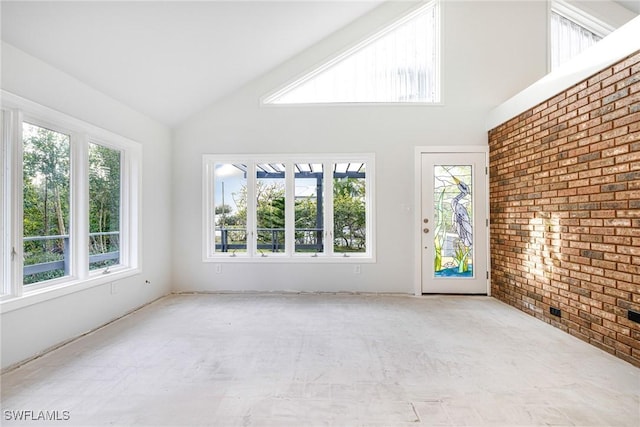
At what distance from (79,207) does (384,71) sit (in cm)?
428

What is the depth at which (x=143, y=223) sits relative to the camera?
3980mm

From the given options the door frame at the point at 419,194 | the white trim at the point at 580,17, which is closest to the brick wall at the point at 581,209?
the door frame at the point at 419,194

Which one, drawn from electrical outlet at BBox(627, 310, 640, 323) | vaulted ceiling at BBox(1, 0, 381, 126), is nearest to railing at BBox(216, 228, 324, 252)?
vaulted ceiling at BBox(1, 0, 381, 126)

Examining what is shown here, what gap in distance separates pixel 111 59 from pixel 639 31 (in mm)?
4432

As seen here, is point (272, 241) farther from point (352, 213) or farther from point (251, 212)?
point (352, 213)

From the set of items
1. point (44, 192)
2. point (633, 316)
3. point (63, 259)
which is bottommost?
point (633, 316)

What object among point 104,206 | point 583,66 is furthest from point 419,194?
point 104,206

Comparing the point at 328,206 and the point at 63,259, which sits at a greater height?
the point at 328,206

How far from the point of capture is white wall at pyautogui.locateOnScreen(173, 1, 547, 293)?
4.41 m

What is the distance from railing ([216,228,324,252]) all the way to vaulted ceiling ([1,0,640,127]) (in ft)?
6.25

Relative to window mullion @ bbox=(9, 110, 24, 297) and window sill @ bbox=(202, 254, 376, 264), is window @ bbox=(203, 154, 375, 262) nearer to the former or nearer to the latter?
window sill @ bbox=(202, 254, 376, 264)

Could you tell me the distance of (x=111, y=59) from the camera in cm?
290

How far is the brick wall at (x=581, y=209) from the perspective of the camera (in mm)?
2357

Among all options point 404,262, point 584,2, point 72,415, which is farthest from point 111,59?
point 584,2
